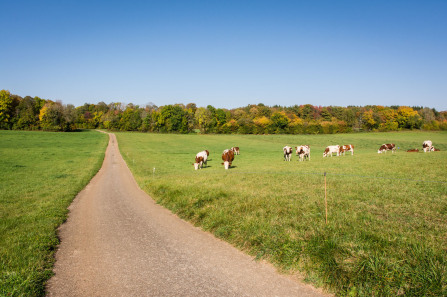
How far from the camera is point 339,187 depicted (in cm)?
1184

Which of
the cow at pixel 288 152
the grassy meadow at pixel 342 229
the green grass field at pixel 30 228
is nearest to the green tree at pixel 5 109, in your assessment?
the green grass field at pixel 30 228

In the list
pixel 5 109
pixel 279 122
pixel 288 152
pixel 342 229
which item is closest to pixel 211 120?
pixel 279 122

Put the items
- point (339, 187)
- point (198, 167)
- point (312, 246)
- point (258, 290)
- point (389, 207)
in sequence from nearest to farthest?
point (258, 290) < point (312, 246) < point (389, 207) < point (339, 187) < point (198, 167)

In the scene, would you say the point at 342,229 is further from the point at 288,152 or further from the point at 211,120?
the point at 211,120

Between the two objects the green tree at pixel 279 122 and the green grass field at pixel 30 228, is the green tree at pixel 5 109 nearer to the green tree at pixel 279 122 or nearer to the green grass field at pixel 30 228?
the green grass field at pixel 30 228

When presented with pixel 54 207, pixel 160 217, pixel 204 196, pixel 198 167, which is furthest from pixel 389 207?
pixel 198 167

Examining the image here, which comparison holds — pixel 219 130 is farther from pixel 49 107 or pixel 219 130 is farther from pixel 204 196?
pixel 204 196

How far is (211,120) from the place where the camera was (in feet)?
364

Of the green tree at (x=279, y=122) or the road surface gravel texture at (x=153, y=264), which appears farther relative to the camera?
the green tree at (x=279, y=122)

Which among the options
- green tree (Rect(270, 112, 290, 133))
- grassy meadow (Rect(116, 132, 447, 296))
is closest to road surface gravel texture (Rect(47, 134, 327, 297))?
grassy meadow (Rect(116, 132, 447, 296))

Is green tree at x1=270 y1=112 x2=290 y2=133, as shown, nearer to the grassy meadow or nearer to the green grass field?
the green grass field

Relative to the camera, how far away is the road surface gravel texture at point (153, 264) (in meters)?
4.86

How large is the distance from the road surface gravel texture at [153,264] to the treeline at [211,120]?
9684 cm

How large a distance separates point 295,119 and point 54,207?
124 meters
